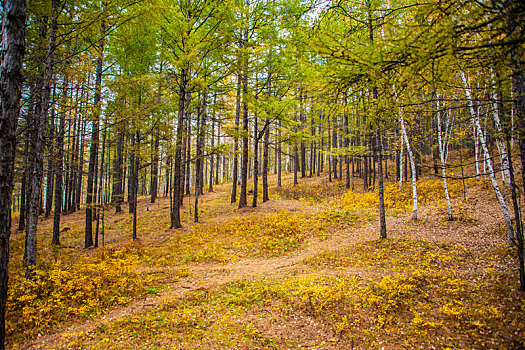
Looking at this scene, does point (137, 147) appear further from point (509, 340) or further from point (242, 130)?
point (509, 340)

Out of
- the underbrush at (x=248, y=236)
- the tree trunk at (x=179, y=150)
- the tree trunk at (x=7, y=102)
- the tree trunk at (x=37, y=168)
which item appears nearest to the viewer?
the tree trunk at (x=7, y=102)

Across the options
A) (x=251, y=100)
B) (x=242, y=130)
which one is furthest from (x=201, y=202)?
(x=251, y=100)

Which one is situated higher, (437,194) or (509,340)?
(437,194)

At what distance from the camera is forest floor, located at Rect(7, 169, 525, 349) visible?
15.5 feet

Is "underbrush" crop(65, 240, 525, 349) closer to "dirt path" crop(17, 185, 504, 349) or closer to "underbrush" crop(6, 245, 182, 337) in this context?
"dirt path" crop(17, 185, 504, 349)

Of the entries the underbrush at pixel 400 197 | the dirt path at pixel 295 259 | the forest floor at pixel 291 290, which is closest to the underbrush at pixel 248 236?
the forest floor at pixel 291 290

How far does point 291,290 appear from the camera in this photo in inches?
261

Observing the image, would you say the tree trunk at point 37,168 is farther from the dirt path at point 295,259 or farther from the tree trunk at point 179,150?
the tree trunk at point 179,150

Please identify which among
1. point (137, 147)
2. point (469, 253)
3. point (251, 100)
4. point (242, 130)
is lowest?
point (469, 253)

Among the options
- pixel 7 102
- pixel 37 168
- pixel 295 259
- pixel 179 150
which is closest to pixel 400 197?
pixel 295 259

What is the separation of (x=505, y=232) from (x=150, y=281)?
12762mm

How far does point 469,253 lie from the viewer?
25.4 feet

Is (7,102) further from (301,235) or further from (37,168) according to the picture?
(301,235)

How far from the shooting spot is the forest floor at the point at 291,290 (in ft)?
15.5
